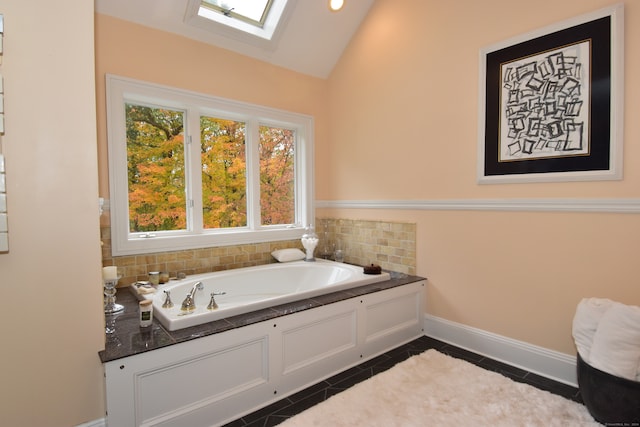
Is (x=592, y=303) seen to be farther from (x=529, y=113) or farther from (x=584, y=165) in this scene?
(x=529, y=113)

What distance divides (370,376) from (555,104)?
2.16 metres

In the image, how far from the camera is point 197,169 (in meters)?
3.00

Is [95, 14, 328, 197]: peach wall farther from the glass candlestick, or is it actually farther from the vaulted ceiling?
the glass candlestick

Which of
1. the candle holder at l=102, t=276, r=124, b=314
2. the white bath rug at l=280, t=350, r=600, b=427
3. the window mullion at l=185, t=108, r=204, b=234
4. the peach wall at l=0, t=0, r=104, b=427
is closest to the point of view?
the peach wall at l=0, t=0, r=104, b=427

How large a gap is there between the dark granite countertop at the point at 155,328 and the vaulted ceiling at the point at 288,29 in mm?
2128

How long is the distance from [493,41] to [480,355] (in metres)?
2.35

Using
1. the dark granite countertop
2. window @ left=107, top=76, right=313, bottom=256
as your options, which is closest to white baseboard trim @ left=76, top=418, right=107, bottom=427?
the dark granite countertop

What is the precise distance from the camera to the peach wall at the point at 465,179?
6.59 ft

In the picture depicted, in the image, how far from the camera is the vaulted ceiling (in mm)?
2590

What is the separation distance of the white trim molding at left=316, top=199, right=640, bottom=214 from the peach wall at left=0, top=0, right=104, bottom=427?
2382 millimetres

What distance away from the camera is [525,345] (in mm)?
2354

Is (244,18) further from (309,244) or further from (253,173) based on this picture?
(309,244)

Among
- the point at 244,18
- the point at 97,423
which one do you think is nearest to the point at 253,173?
the point at 244,18

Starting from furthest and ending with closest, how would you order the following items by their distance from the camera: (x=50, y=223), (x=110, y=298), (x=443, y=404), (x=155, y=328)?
1. (x=110, y=298)
2. (x=443, y=404)
3. (x=155, y=328)
4. (x=50, y=223)
